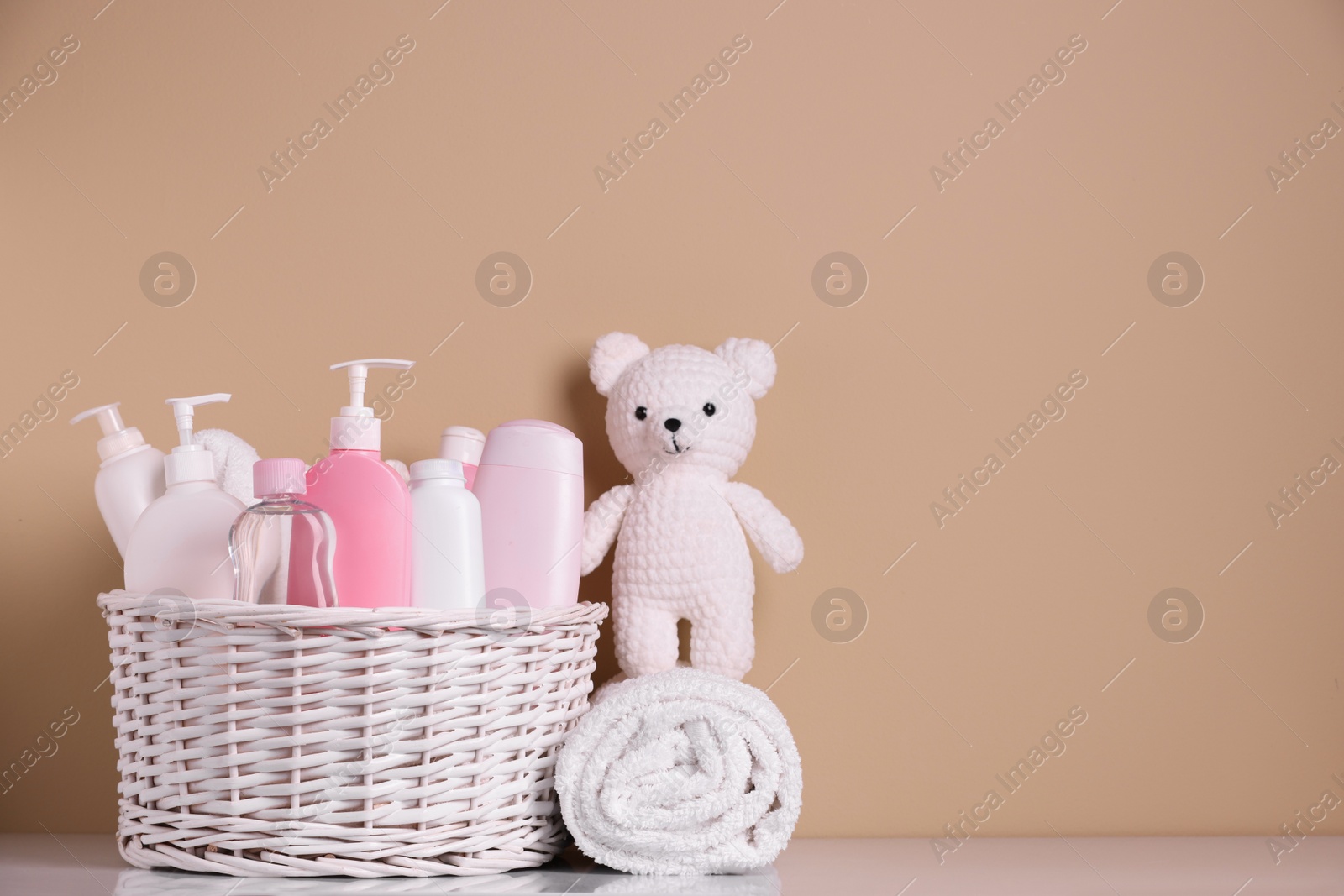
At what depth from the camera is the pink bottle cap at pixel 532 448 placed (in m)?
0.78

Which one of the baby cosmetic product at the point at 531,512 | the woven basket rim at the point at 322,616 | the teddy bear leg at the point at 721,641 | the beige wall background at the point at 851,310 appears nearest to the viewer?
the woven basket rim at the point at 322,616

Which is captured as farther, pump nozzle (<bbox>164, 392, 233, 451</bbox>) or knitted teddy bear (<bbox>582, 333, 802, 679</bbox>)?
knitted teddy bear (<bbox>582, 333, 802, 679</bbox>)

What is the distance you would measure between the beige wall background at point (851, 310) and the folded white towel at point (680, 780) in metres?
0.25

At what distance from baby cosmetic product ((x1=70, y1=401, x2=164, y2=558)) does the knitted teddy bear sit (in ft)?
1.23

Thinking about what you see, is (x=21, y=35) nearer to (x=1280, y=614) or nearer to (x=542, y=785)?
(x=542, y=785)

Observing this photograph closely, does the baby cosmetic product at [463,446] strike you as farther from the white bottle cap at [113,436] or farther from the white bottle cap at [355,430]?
the white bottle cap at [113,436]

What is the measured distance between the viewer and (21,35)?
1.03 m

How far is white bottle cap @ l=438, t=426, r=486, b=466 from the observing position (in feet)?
2.80

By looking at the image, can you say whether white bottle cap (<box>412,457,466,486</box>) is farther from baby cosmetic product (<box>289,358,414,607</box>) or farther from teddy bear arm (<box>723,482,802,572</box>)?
teddy bear arm (<box>723,482,802,572</box>)

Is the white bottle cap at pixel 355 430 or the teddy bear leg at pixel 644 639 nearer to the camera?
the white bottle cap at pixel 355 430

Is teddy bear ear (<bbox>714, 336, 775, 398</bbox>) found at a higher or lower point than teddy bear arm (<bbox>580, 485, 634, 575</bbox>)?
higher

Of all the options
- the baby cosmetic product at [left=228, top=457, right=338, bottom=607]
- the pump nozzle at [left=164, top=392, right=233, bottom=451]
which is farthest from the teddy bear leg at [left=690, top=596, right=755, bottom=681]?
the pump nozzle at [left=164, top=392, right=233, bottom=451]

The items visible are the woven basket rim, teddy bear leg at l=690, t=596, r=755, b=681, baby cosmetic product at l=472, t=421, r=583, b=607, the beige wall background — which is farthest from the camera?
the beige wall background

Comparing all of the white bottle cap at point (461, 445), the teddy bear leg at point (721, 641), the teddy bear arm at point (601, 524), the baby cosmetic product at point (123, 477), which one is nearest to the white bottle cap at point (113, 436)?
the baby cosmetic product at point (123, 477)
